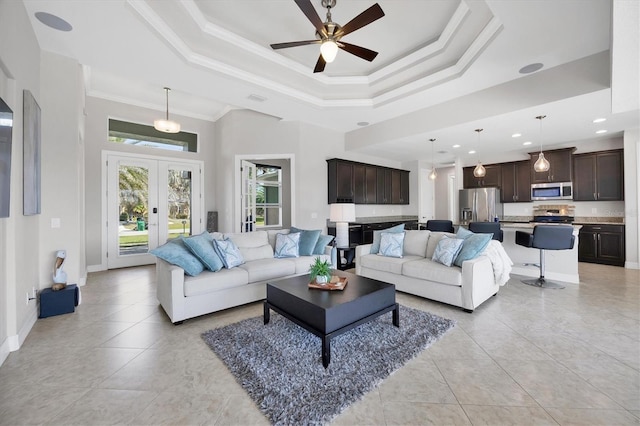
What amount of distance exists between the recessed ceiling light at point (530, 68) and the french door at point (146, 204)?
6.18 metres

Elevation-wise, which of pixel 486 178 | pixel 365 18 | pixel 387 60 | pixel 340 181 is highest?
pixel 387 60

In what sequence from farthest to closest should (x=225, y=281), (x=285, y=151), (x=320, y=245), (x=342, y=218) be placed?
(x=285, y=151), (x=342, y=218), (x=320, y=245), (x=225, y=281)

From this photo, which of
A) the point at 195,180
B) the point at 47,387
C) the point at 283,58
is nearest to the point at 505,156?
the point at 283,58

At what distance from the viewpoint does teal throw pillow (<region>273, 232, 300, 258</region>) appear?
13.2ft

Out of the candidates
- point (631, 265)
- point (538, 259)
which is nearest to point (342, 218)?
point (538, 259)

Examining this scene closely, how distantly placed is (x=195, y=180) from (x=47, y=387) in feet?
16.3

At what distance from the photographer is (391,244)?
4.13 metres

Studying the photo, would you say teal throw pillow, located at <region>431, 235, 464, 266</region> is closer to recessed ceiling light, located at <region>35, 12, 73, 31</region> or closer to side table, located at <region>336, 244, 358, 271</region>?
side table, located at <region>336, 244, 358, 271</region>

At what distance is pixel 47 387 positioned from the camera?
186 cm

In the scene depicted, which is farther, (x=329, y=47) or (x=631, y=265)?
(x=631, y=265)

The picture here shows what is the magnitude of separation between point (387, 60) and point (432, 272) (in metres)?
3.06

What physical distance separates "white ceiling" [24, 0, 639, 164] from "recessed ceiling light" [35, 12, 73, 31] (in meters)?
0.06

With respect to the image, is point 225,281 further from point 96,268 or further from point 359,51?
point 96,268

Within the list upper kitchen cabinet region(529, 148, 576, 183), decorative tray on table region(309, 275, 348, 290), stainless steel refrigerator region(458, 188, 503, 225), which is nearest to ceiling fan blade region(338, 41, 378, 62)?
decorative tray on table region(309, 275, 348, 290)
